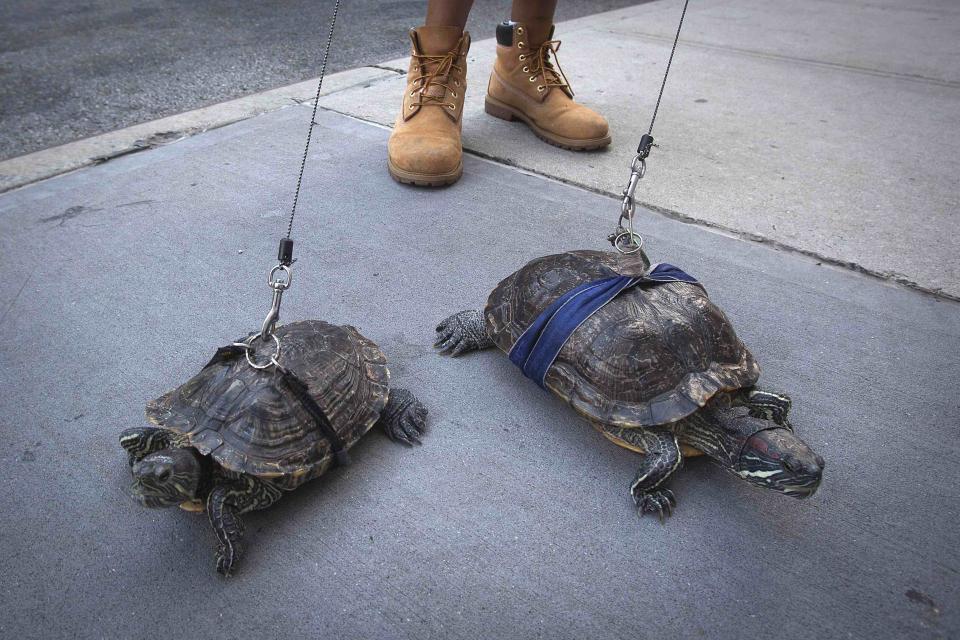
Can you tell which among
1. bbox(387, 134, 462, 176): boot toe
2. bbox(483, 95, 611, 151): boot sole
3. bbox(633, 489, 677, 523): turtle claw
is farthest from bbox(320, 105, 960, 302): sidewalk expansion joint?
bbox(633, 489, 677, 523): turtle claw

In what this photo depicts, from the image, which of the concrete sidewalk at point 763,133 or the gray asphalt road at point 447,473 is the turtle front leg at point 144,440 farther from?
the concrete sidewalk at point 763,133

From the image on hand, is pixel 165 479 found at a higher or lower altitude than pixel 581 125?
lower

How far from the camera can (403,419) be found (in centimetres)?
184

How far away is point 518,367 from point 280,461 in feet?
2.60

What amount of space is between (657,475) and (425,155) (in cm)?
201

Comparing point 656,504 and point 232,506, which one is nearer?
point 232,506

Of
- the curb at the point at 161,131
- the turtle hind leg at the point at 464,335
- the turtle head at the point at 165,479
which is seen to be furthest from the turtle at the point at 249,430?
the curb at the point at 161,131

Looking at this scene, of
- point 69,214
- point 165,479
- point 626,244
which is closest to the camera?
point 165,479

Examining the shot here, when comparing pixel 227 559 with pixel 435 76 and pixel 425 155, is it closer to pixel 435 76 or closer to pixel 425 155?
pixel 425 155

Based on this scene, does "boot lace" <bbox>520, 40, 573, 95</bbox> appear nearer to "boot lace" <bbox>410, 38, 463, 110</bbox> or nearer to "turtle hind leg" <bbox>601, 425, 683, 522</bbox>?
"boot lace" <bbox>410, 38, 463, 110</bbox>

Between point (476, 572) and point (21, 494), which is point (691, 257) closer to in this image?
point (476, 572)

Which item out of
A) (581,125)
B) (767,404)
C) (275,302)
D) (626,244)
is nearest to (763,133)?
(581,125)

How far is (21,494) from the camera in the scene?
162cm

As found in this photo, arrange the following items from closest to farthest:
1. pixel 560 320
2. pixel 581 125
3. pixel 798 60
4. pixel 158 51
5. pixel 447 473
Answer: pixel 447 473 < pixel 560 320 < pixel 581 125 < pixel 158 51 < pixel 798 60
